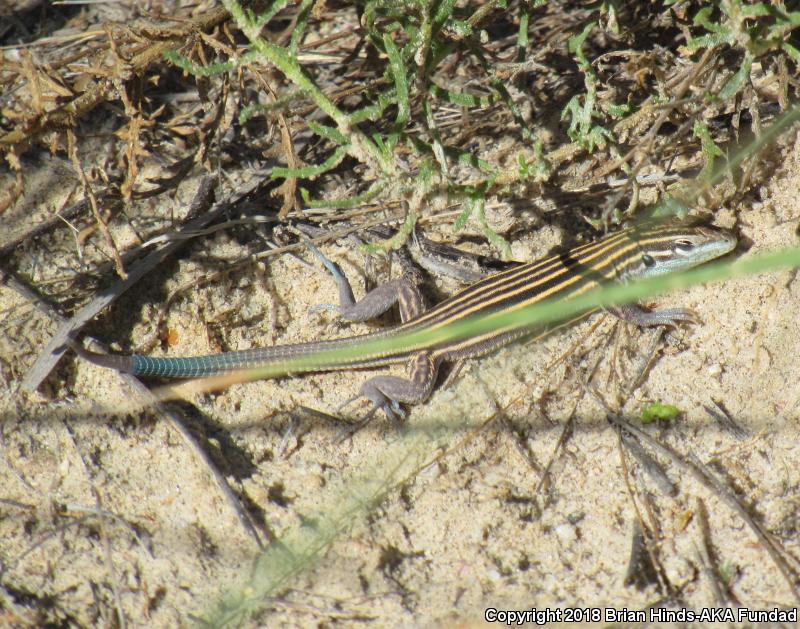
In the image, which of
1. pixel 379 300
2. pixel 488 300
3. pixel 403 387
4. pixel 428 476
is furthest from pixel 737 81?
pixel 428 476

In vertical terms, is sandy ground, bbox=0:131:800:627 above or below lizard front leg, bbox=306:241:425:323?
below

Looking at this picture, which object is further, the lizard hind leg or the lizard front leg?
the lizard front leg

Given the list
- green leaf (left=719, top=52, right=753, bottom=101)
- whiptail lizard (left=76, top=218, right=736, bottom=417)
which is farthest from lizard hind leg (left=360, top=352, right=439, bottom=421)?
green leaf (left=719, top=52, right=753, bottom=101)

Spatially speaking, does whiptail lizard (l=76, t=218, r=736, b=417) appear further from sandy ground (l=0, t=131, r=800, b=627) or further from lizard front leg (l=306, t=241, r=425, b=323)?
sandy ground (l=0, t=131, r=800, b=627)

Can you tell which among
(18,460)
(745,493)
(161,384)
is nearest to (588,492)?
(745,493)

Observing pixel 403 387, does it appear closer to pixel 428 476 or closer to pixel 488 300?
pixel 428 476

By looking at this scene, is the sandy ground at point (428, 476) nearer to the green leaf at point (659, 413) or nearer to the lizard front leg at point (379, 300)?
the green leaf at point (659, 413)
